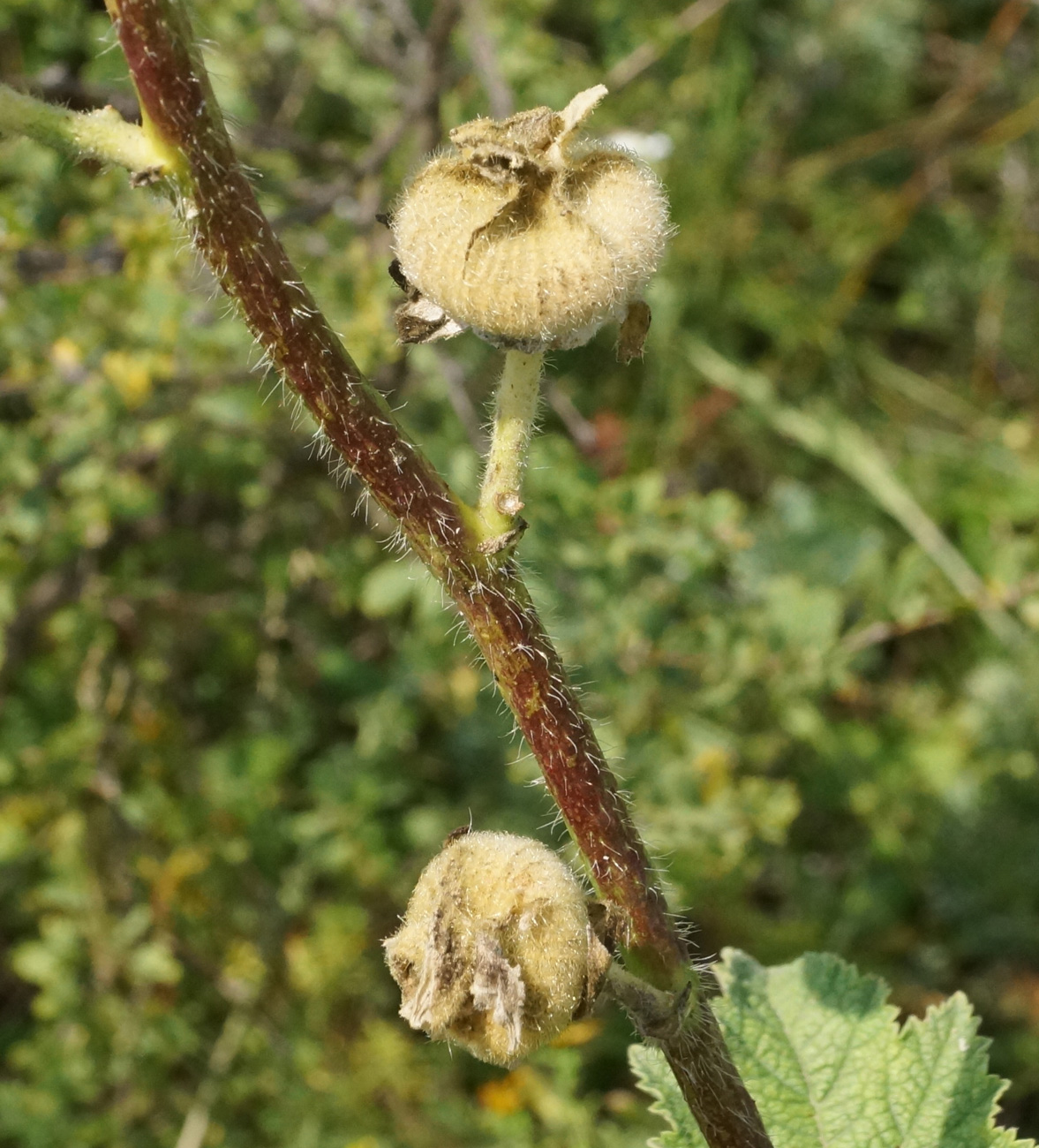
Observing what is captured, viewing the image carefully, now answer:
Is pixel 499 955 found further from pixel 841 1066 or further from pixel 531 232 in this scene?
pixel 841 1066

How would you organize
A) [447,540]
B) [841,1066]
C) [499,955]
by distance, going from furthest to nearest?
[841,1066] → [447,540] → [499,955]

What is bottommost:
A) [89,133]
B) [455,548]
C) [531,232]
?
[455,548]

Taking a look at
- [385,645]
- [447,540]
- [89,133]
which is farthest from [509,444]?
[385,645]

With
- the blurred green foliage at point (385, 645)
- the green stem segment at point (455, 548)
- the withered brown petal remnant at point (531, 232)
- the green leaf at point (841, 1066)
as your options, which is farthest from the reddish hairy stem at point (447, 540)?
the blurred green foliage at point (385, 645)

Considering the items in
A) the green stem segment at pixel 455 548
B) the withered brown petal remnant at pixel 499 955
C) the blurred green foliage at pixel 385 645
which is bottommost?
the withered brown petal remnant at pixel 499 955

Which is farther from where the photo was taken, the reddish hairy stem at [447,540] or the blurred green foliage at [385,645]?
the blurred green foliage at [385,645]

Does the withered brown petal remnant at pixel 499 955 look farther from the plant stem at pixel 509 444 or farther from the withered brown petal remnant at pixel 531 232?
the withered brown petal remnant at pixel 531 232
